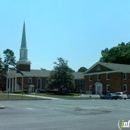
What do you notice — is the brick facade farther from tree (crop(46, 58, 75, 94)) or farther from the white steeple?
the white steeple

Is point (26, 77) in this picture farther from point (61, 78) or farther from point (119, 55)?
point (119, 55)

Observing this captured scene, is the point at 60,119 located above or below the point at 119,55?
below

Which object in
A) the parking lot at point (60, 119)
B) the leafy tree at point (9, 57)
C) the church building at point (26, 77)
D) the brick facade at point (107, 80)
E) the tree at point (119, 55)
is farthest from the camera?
the leafy tree at point (9, 57)

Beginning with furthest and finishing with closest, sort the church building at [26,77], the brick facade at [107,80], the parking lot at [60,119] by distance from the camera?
the church building at [26,77]
the brick facade at [107,80]
the parking lot at [60,119]

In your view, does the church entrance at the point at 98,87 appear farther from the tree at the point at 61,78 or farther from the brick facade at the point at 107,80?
the tree at the point at 61,78

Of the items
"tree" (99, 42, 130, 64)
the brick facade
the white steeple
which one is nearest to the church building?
the white steeple

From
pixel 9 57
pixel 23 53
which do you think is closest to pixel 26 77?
pixel 23 53

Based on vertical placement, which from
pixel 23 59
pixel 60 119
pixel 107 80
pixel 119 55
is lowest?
pixel 60 119

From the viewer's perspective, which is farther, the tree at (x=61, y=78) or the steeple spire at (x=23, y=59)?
the steeple spire at (x=23, y=59)

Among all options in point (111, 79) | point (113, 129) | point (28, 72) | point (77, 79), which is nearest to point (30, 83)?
point (28, 72)

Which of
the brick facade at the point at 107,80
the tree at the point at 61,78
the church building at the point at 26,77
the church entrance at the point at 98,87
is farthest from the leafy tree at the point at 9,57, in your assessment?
the church entrance at the point at 98,87

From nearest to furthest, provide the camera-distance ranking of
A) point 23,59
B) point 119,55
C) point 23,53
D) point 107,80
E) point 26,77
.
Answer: point 107,80
point 26,77
point 23,53
point 23,59
point 119,55

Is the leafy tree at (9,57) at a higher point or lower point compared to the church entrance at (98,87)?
higher

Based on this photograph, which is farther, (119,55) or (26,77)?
(119,55)
